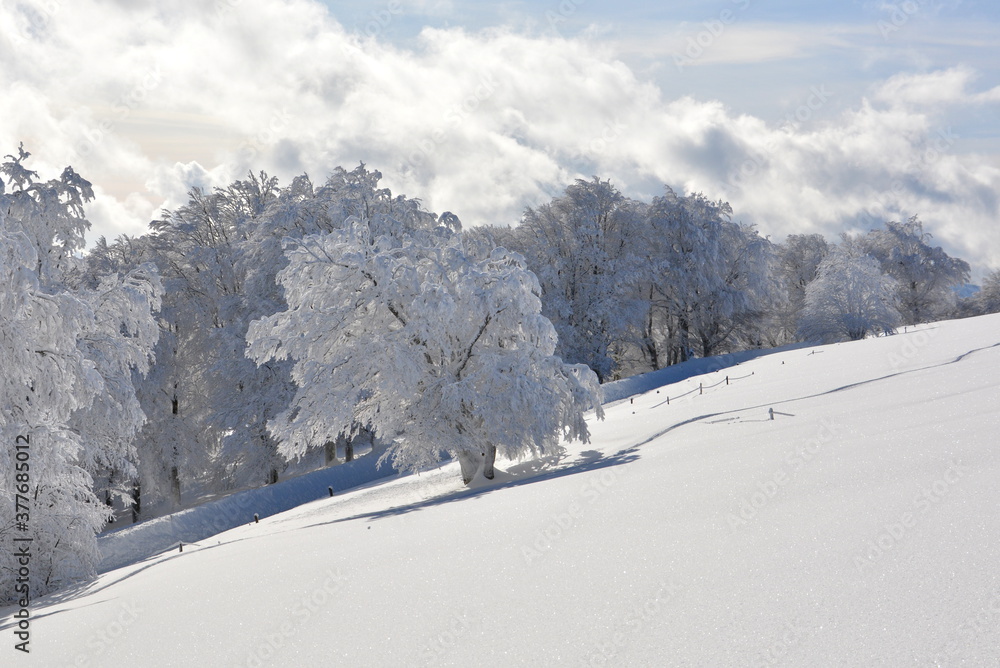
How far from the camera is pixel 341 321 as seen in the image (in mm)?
14047

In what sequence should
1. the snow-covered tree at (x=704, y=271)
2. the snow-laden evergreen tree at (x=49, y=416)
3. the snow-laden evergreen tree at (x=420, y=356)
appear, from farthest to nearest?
the snow-covered tree at (x=704, y=271)
the snow-laden evergreen tree at (x=420, y=356)
the snow-laden evergreen tree at (x=49, y=416)

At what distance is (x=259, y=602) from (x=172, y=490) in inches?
965

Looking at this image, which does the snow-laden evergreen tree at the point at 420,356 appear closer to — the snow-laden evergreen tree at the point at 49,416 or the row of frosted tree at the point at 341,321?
the row of frosted tree at the point at 341,321

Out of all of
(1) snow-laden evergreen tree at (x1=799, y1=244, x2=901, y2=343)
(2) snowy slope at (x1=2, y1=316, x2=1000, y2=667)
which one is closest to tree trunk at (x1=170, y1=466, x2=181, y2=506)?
(2) snowy slope at (x1=2, y1=316, x2=1000, y2=667)

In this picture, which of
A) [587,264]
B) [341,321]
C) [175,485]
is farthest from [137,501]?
[587,264]

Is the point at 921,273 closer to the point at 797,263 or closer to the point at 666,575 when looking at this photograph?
the point at 797,263

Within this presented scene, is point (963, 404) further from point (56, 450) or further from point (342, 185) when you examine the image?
point (342, 185)

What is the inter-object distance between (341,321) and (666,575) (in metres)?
11.5

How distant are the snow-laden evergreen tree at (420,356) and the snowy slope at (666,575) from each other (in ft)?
19.8

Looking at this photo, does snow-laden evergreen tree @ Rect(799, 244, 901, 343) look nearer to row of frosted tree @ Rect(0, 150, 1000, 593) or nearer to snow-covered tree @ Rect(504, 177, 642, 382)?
row of frosted tree @ Rect(0, 150, 1000, 593)

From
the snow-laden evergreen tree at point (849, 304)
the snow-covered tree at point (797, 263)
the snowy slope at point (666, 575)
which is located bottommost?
the snowy slope at point (666, 575)

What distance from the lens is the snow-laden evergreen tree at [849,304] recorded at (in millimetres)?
32562

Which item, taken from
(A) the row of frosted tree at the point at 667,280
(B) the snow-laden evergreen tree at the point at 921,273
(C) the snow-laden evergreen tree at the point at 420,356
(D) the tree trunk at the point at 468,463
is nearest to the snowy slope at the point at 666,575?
(C) the snow-laden evergreen tree at the point at 420,356

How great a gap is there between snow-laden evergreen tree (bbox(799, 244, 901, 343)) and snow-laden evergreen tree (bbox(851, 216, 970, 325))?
1332 cm
